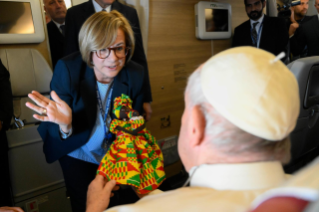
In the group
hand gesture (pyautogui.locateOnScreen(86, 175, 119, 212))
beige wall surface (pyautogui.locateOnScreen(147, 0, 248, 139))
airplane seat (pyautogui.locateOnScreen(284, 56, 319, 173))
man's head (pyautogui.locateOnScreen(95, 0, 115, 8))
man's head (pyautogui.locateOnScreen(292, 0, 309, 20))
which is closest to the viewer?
hand gesture (pyautogui.locateOnScreen(86, 175, 119, 212))

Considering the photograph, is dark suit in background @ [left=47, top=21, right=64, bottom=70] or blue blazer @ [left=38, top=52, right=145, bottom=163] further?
dark suit in background @ [left=47, top=21, right=64, bottom=70]

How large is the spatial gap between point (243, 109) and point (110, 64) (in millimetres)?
983

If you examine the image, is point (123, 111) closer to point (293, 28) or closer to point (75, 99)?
point (75, 99)

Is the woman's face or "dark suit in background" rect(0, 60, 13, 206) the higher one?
the woman's face

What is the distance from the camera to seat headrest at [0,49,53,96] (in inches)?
66.7

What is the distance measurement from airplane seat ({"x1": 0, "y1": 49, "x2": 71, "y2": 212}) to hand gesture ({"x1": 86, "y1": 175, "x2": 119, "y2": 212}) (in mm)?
782

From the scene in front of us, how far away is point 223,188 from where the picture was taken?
0.62 metres

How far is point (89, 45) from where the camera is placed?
1360 millimetres

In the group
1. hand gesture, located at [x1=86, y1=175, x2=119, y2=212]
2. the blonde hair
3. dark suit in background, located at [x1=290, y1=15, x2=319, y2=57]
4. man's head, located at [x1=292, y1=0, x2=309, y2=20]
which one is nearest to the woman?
the blonde hair

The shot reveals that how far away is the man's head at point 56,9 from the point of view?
6.10 feet

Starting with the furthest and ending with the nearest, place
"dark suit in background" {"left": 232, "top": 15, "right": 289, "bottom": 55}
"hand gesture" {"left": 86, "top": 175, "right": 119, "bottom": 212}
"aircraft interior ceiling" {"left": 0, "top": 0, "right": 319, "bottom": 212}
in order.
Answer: "dark suit in background" {"left": 232, "top": 15, "right": 289, "bottom": 55} < "aircraft interior ceiling" {"left": 0, "top": 0, "right": 319, "bottom": 212} < "hand gesture" {"left": 86, "top": 175, "right": 119, "bottom": 212}

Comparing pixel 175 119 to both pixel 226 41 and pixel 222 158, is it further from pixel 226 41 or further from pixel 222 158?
pixel 222 158

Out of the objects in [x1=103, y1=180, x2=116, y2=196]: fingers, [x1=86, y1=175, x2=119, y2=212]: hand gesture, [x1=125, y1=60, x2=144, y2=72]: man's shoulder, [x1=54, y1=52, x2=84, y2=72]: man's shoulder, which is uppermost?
[x1=54, y1=52, x2=84, y2=72]: man's shoulder

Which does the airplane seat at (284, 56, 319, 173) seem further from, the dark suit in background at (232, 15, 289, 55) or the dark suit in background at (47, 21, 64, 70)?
the dark suit in background at (47, 21, 64, 70)
